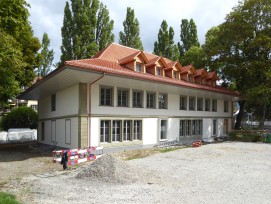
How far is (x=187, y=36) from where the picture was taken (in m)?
47.1

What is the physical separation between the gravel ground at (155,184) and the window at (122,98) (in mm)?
7502

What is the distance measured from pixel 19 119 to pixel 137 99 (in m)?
22.8

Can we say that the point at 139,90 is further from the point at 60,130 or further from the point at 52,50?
the point at 52,50

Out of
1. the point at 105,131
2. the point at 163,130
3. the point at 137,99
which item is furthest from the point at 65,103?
the point at 163,130

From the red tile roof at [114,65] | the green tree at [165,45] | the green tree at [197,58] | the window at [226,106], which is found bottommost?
the window at [226,106]

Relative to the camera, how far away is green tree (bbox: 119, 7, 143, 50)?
140 feet

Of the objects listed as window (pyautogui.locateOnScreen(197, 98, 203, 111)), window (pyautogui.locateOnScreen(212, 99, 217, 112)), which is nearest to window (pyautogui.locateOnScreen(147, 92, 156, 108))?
window (pyautogui.locateOnScreen(197, 98, 203, 111))

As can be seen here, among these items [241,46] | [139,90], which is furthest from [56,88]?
[241,46]

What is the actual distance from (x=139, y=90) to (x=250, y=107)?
23961 mm

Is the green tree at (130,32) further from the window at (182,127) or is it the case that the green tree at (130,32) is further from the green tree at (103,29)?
the window at (182,127)

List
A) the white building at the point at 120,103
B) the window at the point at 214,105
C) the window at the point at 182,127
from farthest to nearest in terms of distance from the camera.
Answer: the window at the point at 214,105
the window at the point at 182,127
the white building at the point at 120,103

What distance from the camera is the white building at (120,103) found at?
18500 mm

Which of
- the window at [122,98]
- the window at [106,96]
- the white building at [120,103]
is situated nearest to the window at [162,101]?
the white building at [120,103]

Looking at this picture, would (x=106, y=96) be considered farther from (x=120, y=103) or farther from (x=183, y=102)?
(x=183, y=102)
